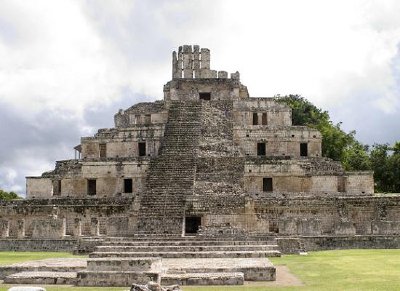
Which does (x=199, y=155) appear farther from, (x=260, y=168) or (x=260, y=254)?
(x=260, y=254)

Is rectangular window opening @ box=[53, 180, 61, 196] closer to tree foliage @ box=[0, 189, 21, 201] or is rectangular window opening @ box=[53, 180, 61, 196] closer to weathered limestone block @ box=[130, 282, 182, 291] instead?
weathered limestone block @ box=[130, 282, 182, 291]

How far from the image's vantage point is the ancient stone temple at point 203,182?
93.9 ft

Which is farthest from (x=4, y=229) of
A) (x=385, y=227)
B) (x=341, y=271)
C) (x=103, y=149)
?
(x=341, y=271)

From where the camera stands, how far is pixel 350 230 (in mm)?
27750

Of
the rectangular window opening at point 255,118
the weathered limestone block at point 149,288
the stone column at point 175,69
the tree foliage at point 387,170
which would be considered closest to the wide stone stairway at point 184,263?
the weathered limestone block at point 149,288

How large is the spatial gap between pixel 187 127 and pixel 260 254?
15.3 m

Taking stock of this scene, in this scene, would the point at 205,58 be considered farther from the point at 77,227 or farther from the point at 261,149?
the point at 77,227

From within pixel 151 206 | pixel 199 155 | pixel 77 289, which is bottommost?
pixel 77 289

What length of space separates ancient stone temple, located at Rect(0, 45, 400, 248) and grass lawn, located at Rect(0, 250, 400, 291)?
4486 millimetres

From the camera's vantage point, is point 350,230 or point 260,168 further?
point 260,168

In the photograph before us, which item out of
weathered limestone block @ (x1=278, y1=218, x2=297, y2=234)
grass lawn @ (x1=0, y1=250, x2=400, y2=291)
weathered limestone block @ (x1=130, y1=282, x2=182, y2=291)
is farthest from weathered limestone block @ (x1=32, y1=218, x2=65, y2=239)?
weathered limestone block @ (x1=130, y1=282, x2=182, y2=291)

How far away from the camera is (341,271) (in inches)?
666

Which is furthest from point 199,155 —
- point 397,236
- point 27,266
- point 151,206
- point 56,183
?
point 27,266

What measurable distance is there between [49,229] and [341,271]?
15.7 metres
